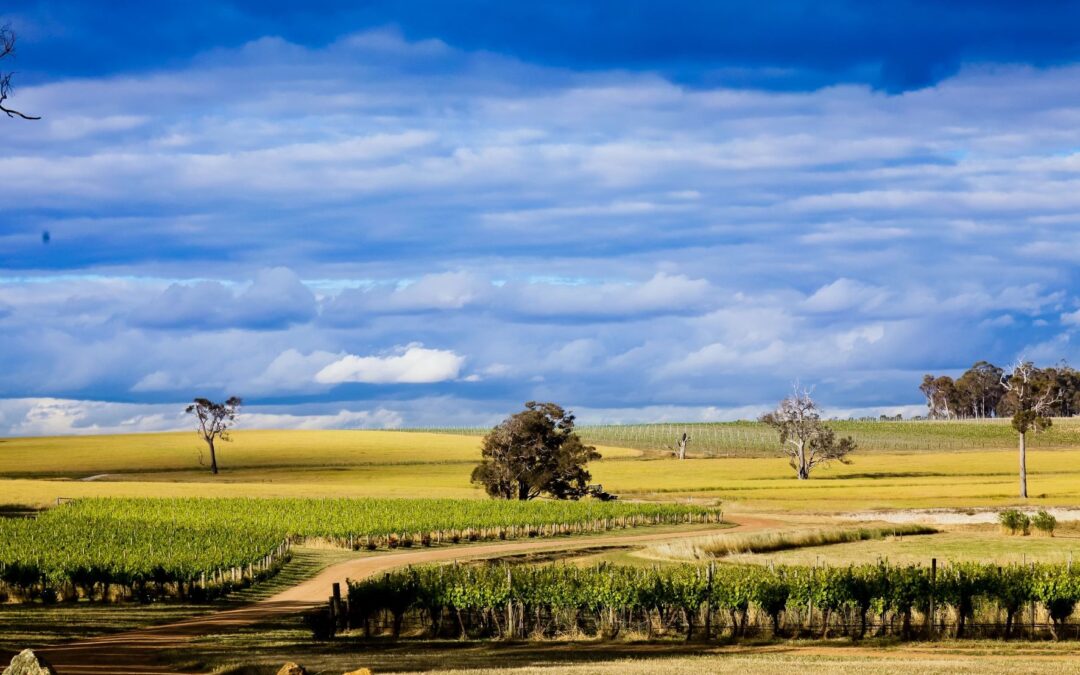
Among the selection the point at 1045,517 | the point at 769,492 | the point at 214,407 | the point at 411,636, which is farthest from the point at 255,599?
the point at 214,407

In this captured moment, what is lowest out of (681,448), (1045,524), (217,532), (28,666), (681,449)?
(217,532)

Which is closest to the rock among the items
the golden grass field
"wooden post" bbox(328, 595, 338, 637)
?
"wooden post" bbox(328, 595, 338, 637)

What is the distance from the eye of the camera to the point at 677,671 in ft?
89.3

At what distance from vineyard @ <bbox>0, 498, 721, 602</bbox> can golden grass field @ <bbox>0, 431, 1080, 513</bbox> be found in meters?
15.8

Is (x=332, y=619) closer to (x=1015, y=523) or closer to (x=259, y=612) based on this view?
(x=259, y=612)

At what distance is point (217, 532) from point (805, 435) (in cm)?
9257

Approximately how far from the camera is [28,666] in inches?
745

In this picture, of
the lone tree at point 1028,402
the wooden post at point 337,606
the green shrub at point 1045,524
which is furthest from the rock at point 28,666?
the lone tree at point 1028,402

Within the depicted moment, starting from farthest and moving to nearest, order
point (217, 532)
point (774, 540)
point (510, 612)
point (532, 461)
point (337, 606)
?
point (532, 461) → point (217, 532) → point (774, 540) → point (337, 606) → point (510, 612)

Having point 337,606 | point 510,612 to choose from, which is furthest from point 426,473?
point 510,612

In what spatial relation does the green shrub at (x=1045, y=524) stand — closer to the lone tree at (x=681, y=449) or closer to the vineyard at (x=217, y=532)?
the vineyard at (x=217, y=532)

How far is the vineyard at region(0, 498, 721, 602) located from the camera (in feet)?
155

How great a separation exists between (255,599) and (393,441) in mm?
141493

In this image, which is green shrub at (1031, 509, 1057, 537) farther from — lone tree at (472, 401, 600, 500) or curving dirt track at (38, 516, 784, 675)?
lone tree at (472, 401, 600, 500)
